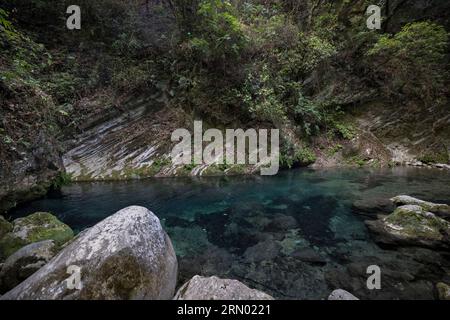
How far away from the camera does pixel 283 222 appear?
17.3 feet

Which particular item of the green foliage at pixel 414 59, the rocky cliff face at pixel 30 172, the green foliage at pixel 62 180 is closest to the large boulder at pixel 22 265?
the rocky cliff face at pixel 30 172

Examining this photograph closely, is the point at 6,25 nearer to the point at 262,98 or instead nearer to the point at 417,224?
the point at 417,224

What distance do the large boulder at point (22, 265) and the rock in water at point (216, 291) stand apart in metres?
Answer: 1.92

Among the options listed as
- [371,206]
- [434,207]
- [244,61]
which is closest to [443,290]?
[434,207]

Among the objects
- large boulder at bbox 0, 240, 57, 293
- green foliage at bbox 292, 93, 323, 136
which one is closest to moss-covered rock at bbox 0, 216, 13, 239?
large boulder at bbox 0, 240, 57, 293

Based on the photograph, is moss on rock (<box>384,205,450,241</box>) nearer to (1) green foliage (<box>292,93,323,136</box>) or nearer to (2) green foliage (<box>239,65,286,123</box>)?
(2) green foliage (<box>239,65,286,123</box>)

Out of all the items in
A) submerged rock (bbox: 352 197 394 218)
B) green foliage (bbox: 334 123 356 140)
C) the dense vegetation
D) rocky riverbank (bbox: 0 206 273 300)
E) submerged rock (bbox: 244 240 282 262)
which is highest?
the dense vegetation

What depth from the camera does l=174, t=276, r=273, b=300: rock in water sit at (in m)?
2.39

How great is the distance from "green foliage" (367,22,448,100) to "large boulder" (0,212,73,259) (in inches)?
567

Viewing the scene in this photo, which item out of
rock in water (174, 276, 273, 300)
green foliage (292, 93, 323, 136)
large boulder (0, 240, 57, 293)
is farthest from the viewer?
green foliage (292, 93, 323, 136)

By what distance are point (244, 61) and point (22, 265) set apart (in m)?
11.5

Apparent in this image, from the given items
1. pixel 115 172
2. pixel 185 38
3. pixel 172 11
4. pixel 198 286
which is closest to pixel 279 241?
pixel 198 286

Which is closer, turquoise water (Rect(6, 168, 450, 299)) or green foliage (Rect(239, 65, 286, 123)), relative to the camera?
turquoise water (Rect(6, 168, 450, 299))

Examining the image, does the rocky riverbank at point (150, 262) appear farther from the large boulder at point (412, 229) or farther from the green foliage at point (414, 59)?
the green foliage at point (414, 59)
